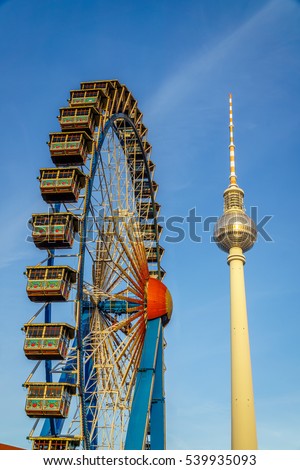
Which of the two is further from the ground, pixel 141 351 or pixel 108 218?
pixel 108 218

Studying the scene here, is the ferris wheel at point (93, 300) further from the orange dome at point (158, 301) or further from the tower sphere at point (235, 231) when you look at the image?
the tower sphere at point (235, 231)

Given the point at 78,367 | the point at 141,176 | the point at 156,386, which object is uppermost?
the point at 141,176

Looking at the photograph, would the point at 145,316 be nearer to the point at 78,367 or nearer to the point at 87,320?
the point at 87,320

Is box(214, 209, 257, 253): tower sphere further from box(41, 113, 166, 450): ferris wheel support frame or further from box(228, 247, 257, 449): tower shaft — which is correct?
box(41, 113, 166, 450): ferris wheel support frame

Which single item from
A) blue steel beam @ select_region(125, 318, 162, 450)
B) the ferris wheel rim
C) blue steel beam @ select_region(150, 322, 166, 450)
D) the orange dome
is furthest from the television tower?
blue steel beam @ select_region(125, 318, 162, 450)

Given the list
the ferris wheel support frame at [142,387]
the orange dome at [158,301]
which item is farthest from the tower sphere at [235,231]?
the orange dome at [158,301]

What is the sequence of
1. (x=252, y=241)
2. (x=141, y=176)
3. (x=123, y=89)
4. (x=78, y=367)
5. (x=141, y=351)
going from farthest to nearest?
1. (x=252, y=241)
2. (x=141, y=176)
3. (x=123, y=89)
4. (x=141, y=351)
5. (x=78, y=367)

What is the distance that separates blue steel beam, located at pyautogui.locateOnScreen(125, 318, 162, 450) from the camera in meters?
32.9

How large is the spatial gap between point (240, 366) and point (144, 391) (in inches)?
1016

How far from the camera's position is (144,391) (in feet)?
116

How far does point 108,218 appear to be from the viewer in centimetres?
4009

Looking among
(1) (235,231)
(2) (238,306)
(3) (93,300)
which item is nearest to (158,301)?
(3) (93,300)
